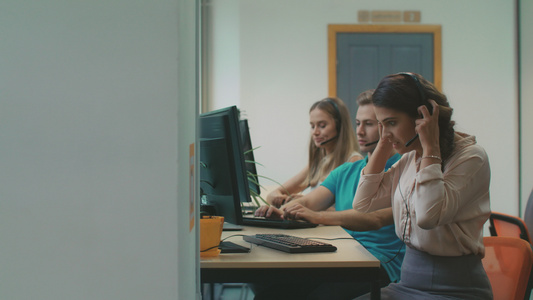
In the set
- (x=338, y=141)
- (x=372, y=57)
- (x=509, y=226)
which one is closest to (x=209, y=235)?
(x=338, y=141)

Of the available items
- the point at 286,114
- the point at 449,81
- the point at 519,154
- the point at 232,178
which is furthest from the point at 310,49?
the point at 232,178

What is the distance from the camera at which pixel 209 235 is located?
1362mm

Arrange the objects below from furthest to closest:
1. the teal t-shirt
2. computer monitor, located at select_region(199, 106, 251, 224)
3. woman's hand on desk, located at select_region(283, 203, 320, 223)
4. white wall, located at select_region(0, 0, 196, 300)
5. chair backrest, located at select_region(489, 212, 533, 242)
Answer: chair backrest, located at select_region(489, 212, 533, 242)
woman's hand on desk, located at select_region(283, 203, 320, 223)
the teal t-shirt
computer monitor, located at select_region(199, 106, 251, 224)
white wall, located at select_region(0, 0, 196, 300)

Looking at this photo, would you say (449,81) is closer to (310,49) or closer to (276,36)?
(310,49)

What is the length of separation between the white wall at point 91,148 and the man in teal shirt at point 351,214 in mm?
1003

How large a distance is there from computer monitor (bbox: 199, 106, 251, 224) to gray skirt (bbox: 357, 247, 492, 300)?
1.64 ft

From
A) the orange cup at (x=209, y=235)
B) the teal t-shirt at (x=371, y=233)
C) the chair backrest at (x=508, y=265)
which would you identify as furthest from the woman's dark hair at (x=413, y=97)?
the orange cup at (x=209, y=235)

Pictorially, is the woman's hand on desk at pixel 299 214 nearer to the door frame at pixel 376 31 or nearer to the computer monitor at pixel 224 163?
the computer monitor at pixel 224 163

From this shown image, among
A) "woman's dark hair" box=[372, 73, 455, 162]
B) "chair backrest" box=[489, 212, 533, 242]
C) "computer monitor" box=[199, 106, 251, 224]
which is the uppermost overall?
"woman's dark hair" box=[372, 73, 455, 162]

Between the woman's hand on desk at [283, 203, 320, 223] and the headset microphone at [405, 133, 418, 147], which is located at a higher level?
the headset microphone at [405, 133, 418, 147]

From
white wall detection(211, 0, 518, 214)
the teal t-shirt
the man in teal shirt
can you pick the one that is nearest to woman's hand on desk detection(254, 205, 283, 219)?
the man in teal shirt

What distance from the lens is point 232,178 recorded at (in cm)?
153

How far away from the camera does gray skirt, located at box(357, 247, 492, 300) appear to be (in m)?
1.38

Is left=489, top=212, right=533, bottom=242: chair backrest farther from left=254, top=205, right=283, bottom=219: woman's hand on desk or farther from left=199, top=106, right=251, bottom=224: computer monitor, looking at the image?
left=199, top=106, right=251, bottom=224: computer monitor
